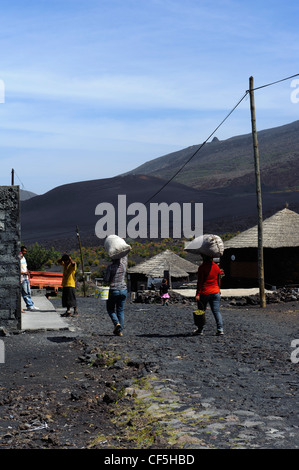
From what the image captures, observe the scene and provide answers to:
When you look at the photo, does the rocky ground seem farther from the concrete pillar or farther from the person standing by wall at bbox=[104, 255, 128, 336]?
the person standing by wall at bbox=[104, 255, 128, 336]

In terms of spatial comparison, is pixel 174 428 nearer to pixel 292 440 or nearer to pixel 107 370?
pixel 292 440

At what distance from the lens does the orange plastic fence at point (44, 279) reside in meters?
33.4

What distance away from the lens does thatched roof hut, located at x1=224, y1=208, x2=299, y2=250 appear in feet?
105

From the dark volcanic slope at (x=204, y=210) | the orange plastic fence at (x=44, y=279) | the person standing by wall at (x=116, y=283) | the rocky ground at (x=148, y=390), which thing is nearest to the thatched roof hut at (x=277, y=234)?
the orange plastic fence at (x=44, y=279)

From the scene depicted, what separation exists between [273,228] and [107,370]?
83.6 feet

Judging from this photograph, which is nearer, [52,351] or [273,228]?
[52,351]

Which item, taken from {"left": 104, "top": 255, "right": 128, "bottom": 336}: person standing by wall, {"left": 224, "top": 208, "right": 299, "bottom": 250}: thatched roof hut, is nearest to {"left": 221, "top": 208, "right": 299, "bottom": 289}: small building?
{"left": 224, "top": 208, "right": 299, "bottom": 250}: thatched roof hut

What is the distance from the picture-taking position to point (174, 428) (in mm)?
A: 5926

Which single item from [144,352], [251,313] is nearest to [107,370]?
[144,352]

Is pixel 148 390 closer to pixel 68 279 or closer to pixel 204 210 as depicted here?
pixel 68 279

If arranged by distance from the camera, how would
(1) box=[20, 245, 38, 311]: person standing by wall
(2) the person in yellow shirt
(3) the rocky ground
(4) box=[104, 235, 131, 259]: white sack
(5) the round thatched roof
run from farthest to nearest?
1. (5) the round thatched roof
2. (1) box=[20, 245, 38, 311]: person standing by wall
3. (2) the person in yellow shirt
4. (4) box=[104, 235, 131, 259]: white sack
5. (3) the rocky ground

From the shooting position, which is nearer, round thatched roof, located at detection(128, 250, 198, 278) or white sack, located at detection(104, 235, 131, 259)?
white sack, located at detection(104, 235, 131, 259)

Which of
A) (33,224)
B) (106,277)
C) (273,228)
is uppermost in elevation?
(33,224)

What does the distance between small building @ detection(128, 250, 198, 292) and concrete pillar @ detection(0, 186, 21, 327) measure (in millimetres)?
23693
